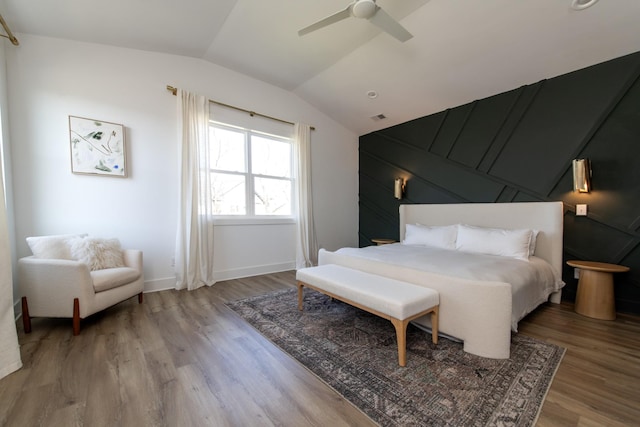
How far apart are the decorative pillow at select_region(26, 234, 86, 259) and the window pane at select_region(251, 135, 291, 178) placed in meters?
2.46

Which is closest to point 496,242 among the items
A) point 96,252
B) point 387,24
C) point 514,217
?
point 514,217

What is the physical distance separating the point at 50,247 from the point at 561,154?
5581mm

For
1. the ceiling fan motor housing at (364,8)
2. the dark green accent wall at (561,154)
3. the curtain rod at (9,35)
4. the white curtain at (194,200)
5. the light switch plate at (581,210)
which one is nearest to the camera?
the ceiling fan motor housing at (364,8)

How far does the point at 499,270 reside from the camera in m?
2.21

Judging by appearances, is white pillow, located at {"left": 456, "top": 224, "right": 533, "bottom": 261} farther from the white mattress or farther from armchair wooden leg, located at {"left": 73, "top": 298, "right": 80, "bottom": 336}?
armchair wooden leg, located at {"left": 73, "top": 298, "right": 80, "bottom": 336}

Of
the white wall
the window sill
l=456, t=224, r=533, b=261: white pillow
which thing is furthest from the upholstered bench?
the white wall

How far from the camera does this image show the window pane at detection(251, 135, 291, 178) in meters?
4.26

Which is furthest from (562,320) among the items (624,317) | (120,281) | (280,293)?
(120,281)

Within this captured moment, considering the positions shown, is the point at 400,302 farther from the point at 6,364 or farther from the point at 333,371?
the point at 6,364

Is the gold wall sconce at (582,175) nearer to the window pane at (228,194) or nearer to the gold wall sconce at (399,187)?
the gold wall sconce at (399,187)

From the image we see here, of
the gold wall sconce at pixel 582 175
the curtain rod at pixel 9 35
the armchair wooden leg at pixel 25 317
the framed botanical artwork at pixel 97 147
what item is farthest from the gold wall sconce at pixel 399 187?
the curtain rod at pixel 9 35

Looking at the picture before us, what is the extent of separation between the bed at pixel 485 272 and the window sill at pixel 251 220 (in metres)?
1.44

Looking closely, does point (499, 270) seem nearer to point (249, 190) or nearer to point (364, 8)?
point (364, 8)

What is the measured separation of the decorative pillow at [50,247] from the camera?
233 cm
